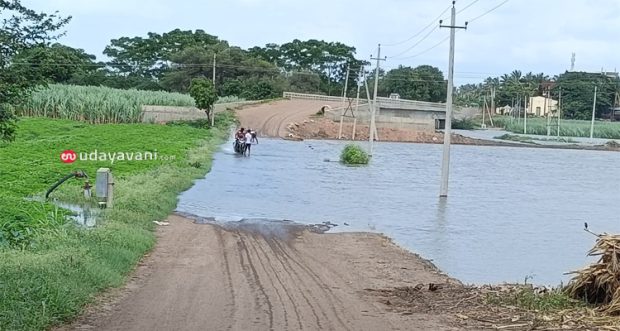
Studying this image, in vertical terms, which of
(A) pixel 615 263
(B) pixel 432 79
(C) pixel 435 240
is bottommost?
(C) pixel 435 240

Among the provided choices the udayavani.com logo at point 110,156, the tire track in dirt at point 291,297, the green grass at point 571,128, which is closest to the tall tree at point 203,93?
the udayavani.com logo at point 110,156

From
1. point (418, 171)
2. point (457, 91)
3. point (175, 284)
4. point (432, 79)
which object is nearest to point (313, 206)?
point (175, 284)

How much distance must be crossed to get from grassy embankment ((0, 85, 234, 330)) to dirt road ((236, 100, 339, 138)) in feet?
91.2

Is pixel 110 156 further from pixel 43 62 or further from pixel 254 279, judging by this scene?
pixel 43 62

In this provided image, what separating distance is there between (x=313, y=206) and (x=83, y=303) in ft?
53.4

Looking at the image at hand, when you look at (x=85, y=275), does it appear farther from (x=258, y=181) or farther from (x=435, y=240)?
(x=258, y=181)

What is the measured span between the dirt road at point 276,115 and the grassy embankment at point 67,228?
27789 millimetres

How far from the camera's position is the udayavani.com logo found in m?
32.3

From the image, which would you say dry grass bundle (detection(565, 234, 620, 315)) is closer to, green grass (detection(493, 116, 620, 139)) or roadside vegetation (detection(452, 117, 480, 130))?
green grass (detection(493, 116, 620, 139))

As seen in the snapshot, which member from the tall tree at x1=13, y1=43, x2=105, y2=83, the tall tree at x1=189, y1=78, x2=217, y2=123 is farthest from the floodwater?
the tall tree at x1=189, y1=78, x2=217, y2=123

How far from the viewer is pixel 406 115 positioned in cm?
8356

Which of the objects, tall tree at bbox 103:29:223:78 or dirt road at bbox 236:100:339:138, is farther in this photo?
tall tree at bbox 103:29:223:78

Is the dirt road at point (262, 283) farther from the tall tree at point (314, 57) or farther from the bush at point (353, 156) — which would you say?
the tall tree at point (314, 57)

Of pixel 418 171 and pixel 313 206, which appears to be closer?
pixel 313 206
